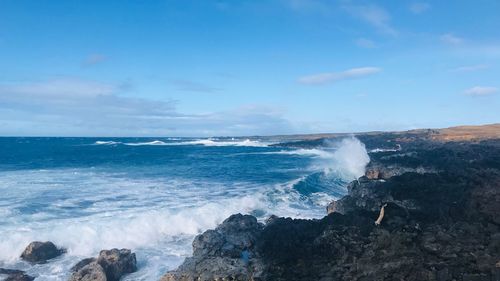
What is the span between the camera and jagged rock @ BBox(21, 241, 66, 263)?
15.4 metres

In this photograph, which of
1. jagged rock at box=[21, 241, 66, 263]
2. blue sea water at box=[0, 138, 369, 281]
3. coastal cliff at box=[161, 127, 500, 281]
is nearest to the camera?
coastal cliff at box=[161, 127, 500, 281]

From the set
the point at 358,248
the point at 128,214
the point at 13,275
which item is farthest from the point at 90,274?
the point at 128,214

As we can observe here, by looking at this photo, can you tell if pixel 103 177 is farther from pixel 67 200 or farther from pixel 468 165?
pixel 468 165

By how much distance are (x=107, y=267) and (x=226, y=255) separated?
3.98 m

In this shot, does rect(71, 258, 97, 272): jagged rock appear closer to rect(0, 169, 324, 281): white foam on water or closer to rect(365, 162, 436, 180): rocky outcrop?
rect(0, 169, 324, 281): white foam on water

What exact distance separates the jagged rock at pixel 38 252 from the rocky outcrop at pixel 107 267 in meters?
1.77

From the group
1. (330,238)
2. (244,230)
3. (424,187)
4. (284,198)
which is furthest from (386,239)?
(284,198)

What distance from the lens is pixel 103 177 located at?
40.0 m

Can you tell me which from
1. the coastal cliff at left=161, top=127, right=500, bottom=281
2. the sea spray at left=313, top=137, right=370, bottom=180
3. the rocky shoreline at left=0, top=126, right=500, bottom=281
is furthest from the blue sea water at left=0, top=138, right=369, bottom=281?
the coastal cliff at left=161, top=127, right=500, bottom=281

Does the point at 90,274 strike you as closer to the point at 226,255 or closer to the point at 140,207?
the point at 226,255

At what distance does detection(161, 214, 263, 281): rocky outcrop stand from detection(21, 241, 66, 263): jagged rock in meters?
6.11

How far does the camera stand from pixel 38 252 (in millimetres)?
15453

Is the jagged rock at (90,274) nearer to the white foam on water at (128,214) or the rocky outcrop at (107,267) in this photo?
the rocky outcrop at (107,267)

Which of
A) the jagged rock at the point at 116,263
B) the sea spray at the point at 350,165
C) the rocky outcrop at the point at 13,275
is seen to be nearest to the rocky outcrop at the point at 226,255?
the jagged rock at the point at 116,263
